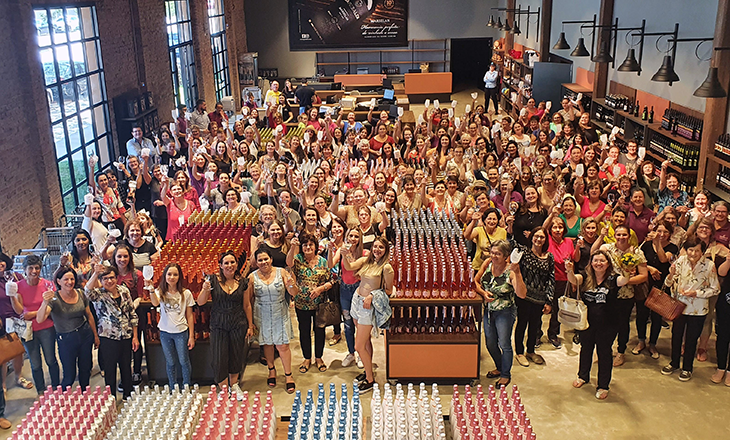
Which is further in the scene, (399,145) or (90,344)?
(399,145)

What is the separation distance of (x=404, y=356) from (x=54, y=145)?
6.08 metres

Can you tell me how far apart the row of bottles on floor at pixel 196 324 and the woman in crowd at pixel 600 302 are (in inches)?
120

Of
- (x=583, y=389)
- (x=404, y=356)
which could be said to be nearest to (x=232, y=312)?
(x=404, y=356)

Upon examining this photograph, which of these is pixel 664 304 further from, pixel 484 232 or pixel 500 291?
pixel 484 232

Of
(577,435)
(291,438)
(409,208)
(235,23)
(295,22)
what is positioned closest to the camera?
(291,438)

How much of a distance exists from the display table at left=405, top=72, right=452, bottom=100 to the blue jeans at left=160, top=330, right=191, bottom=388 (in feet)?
56.5

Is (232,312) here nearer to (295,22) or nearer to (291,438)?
(291,438)

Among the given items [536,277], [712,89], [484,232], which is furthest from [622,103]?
[536,277]

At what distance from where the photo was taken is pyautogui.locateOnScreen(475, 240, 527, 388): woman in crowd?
5574 millimetres

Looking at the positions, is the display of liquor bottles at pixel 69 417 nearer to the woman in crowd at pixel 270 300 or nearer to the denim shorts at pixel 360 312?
the woman in crowd at pixel 270 300

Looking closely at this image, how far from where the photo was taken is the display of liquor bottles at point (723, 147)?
8.42 m

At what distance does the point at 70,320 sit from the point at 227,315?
1253mm

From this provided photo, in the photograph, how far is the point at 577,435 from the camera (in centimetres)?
538

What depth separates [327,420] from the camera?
3939mm
